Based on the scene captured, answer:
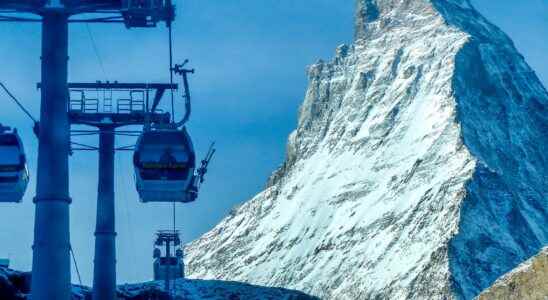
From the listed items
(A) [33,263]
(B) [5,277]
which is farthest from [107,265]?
(B) [5,277]

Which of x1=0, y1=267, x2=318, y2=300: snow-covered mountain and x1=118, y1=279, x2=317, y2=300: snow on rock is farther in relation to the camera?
x1=118, y1=279, x2=317, y2=300: snow on rock

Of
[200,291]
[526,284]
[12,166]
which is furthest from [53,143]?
[200,291]

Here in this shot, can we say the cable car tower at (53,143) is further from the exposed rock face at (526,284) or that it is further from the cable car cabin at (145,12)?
the exposed rock face at (526,284)

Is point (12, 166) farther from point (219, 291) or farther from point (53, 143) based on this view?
point (219, 291)

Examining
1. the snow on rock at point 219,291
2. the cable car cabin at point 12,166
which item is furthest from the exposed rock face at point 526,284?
the cable car cabin at point 12,166

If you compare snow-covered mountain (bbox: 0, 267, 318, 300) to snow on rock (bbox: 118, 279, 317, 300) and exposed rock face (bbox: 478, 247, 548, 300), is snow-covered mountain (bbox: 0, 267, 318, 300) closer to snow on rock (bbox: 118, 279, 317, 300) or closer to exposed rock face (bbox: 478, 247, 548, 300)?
snow on rock (bbox: 118, 279, 317, 300)

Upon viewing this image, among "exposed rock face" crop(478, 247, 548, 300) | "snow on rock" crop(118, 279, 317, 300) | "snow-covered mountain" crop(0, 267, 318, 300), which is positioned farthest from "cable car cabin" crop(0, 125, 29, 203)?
"snow on rock" crop(118, 279, 317, 300)
